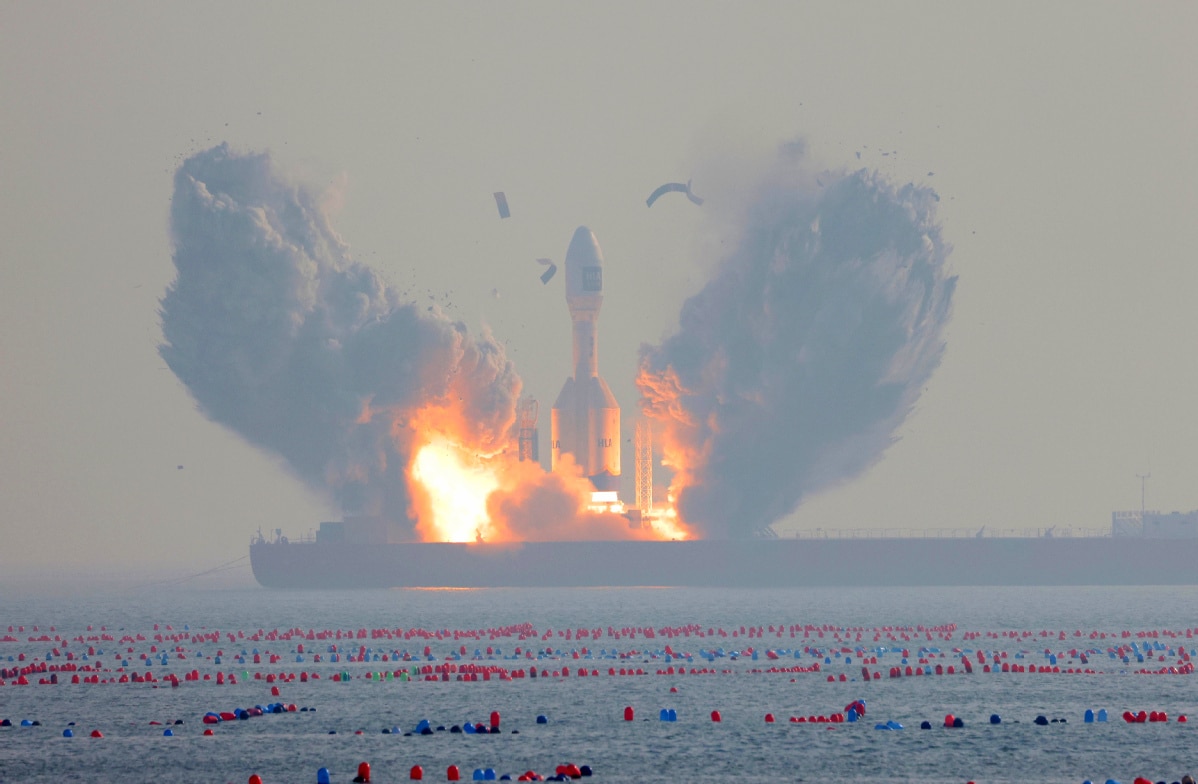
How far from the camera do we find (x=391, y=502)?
182250 mm

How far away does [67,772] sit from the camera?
5344 cm

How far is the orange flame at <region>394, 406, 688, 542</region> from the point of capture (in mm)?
180125

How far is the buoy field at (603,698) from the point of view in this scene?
179 feet

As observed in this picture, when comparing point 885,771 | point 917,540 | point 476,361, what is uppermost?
point 476,361

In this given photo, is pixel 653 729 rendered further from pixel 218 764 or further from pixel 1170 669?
pixel 1170 669

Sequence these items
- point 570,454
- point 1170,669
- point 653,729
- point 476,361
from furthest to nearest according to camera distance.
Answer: point 570,454 → point 476,361 → point 1170,669 → point 653,729

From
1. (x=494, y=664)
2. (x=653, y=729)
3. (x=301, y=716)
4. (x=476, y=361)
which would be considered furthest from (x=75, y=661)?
(x=476, y=361)

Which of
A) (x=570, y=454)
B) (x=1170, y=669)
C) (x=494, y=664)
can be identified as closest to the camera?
(x=1170, y=669)

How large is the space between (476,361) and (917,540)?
46.1 meters

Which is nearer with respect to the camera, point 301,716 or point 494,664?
point 301,716

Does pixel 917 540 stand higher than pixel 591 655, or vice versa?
pixel 917 540

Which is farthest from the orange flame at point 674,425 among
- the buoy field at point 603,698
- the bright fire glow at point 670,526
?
the buoy field at point 603,698

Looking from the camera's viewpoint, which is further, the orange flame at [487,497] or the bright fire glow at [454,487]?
the bright fire glow at [454,487]

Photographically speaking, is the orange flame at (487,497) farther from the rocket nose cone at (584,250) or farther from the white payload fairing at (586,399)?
the rocket nose cone at (584,250)
